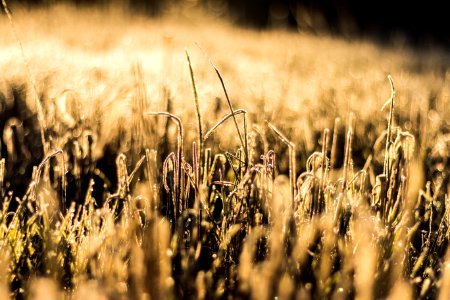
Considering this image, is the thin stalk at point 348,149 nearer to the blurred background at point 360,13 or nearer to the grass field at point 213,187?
the grass field at point 213,187

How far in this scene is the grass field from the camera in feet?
3.22

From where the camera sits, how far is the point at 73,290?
3.28ft

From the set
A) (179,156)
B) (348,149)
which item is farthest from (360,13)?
(179,156)

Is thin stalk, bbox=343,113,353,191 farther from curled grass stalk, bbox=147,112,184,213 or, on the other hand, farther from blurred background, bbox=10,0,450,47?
blurred background, bbox=10,0,450,47

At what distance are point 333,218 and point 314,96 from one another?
212 cm

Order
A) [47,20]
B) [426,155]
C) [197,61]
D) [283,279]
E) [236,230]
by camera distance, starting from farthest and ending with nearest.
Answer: [47,20], [197,61], [426,155], [236,230], [283,279]

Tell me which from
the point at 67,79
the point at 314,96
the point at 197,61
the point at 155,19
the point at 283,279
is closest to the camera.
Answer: the point at 283,279

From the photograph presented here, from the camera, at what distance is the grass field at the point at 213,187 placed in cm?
98

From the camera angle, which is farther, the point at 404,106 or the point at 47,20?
the point at 47,20

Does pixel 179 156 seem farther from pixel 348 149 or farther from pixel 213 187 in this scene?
pixel 348 149

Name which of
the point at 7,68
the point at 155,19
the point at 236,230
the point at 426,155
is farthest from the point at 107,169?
the point at 155,19

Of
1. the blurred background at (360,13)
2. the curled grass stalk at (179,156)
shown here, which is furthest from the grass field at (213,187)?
the blurred background at (360,13)

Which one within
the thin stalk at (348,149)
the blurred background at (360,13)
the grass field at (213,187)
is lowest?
the blurred background at (360,13)

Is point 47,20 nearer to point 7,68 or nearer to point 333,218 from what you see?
point 7,68
